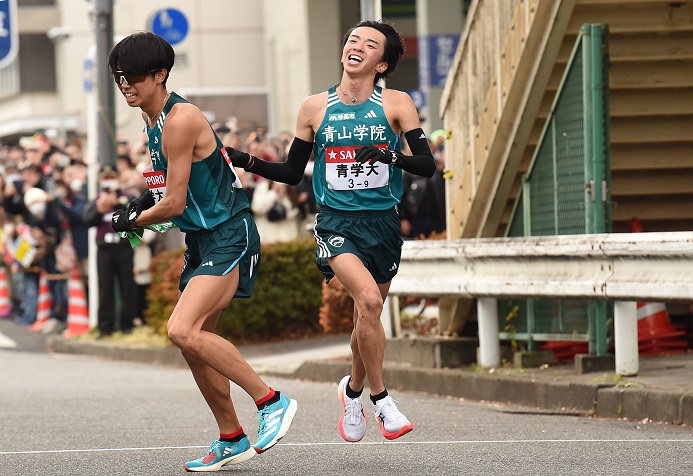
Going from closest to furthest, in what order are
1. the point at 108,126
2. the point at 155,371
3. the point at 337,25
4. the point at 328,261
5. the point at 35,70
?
the point at 328,261 < the point at 155,371 < the point at 108,126 < the point at 337,25 < the point at 35,70

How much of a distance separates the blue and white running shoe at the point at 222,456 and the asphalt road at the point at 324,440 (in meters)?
0.07

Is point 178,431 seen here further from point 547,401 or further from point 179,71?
point 179,71

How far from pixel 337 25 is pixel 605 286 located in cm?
2434

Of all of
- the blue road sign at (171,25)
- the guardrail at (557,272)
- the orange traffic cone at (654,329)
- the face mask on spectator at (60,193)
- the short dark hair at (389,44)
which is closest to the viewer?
the short dark hair at (389,44)

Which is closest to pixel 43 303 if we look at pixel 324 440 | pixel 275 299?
pixel 275 299

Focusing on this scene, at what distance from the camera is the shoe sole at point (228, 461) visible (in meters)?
7.75

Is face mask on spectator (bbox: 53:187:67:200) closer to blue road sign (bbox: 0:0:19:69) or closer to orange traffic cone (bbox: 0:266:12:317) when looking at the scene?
orange traffic cone (bbox: 0:266:12:317)

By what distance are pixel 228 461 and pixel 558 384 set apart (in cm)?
357

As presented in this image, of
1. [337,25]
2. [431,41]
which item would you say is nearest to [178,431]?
[431,41]

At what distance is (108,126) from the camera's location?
2050 cm

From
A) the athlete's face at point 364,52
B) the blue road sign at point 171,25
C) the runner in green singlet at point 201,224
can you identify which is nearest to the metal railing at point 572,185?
the athlete's face at point 364,52

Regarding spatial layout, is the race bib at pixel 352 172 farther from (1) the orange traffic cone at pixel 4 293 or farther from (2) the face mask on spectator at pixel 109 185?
(1) the orange traffic cone at pixel 4 293

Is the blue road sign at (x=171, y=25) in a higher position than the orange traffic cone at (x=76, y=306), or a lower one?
higher

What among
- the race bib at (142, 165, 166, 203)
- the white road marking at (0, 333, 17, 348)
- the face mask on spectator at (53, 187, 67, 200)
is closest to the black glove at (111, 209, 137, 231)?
the race bib at (142, 165, 166, 203)
